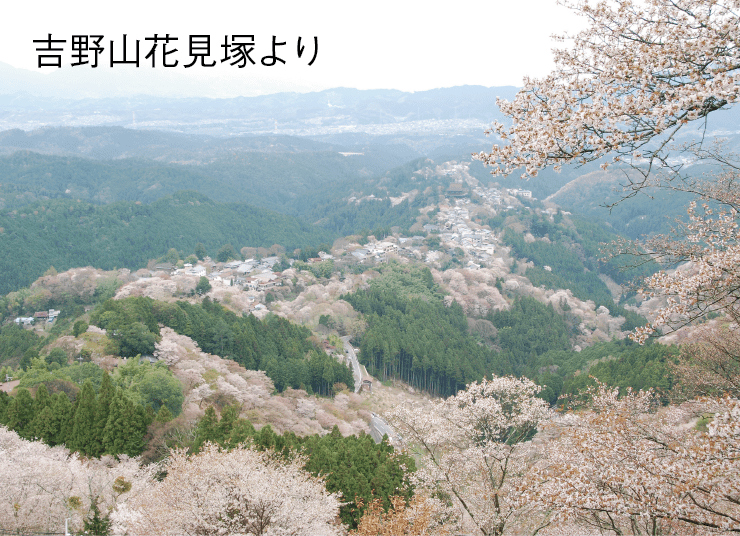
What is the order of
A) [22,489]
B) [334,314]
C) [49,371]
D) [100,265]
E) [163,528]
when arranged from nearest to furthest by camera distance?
[163,528], [22,489], [49,371], [334,314], [100,265]

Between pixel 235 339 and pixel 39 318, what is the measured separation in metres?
22.2

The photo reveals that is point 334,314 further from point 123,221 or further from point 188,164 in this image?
point 188,164

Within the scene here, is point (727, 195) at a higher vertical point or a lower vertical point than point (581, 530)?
higher

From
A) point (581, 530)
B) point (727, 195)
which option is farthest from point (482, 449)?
point (727, 195)

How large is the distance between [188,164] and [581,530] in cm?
17764

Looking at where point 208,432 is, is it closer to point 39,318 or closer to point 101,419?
point 101,419

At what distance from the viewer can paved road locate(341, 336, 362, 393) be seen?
41309mm

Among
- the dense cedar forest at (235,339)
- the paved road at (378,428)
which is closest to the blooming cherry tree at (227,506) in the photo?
the paved road at (378,428)

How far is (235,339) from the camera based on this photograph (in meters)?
36.5

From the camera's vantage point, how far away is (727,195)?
21.4 feet

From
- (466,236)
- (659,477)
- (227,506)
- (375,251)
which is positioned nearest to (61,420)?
(227,506)

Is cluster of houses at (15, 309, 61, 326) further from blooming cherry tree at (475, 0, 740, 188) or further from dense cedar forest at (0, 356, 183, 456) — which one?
blooming cherry tree at (475, 0, 740, 188)

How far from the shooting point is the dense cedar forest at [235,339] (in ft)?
105

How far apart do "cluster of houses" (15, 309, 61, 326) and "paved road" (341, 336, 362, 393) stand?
27.7 metres
